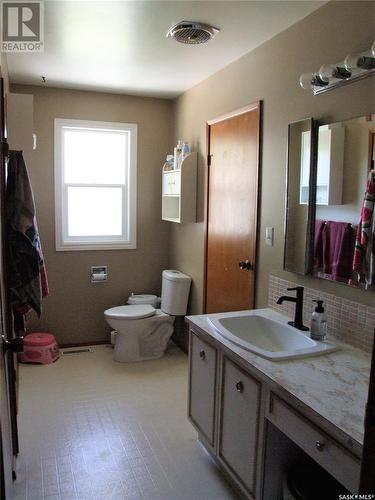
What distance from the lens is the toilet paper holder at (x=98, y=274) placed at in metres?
4.30

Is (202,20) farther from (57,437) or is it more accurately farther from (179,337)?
(179,337)

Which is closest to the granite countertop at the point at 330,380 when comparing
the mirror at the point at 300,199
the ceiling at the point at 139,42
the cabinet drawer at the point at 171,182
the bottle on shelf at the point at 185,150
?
the mirror at the point at 300,199

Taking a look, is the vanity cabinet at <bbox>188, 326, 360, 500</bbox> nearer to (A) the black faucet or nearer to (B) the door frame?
(A) the black faucet

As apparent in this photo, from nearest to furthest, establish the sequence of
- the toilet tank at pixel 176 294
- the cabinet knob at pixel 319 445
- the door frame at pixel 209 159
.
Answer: the cabinet knob at pixel 319 445 < the door frame at pixel 209 159 < the toilet tank at pixel 176 294

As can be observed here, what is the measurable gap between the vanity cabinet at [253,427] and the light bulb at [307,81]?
138 centimetres

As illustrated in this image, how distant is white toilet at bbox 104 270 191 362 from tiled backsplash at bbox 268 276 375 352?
1.71m

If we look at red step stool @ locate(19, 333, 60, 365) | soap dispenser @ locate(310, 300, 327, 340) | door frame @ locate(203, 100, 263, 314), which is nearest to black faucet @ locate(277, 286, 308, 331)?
soap dispenser @ locate(310, 300, 327, 340)

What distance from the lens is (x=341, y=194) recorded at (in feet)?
6.83

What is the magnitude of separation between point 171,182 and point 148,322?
1.33 metres

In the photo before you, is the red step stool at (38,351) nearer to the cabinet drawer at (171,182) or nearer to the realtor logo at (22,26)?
the cabinet drawer at (171,182)

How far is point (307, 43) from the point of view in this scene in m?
2.30

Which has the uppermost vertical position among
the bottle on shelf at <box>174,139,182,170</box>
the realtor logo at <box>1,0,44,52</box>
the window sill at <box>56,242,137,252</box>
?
the realtor logo at <box>1,0,44,52</box>

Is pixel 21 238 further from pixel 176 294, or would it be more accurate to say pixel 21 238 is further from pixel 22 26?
pixel 176 294

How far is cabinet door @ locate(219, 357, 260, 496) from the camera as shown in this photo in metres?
1.87
